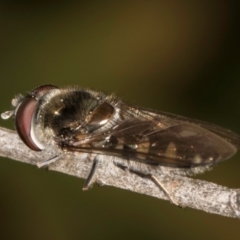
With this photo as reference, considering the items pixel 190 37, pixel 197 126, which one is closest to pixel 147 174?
pixel 197 126

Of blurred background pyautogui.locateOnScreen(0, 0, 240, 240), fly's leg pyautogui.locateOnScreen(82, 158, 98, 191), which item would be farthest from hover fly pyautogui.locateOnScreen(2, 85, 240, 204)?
blurred background pyautogui.locateOnScreen(0, 0, 240, 240)

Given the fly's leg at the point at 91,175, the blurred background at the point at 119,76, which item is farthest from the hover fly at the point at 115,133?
the blurred background at the point at 119,76

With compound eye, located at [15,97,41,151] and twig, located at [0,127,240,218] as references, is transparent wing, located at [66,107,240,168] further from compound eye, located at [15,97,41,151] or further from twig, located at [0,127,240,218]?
compound eye, located at [15,97,41,151]

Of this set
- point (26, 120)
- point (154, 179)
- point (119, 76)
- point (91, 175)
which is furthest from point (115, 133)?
point (119, 76)

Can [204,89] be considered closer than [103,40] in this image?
Yes

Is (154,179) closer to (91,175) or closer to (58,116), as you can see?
(91,175)

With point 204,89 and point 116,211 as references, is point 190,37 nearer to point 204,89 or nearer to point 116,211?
point 204,89
